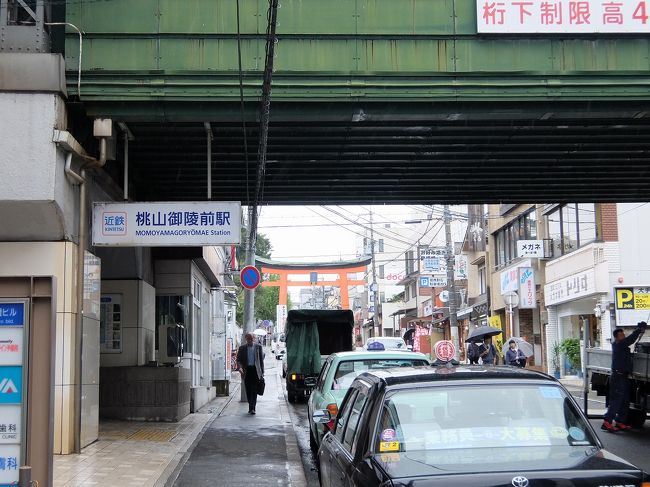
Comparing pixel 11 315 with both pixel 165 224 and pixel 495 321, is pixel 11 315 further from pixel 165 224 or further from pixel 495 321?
pixel 495 321

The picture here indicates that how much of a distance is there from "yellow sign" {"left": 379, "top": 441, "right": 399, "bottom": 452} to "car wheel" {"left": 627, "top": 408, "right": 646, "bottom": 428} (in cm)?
970

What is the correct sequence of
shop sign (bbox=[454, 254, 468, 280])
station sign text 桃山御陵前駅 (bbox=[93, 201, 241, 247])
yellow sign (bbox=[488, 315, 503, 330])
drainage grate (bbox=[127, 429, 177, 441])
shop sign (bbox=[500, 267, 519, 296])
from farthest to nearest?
shop sign (bbox=[454, 254, 468, 280]) → yellow sign (bbox=[488, 315, 503, 330]) → shop sign (bbox=[500, 267, 519, 296]) → drainage grate (bbox=[127, 429, 177, 441]) → station sign text 桃山御陵前駅 (bbox=[93, 201, 241, 247])

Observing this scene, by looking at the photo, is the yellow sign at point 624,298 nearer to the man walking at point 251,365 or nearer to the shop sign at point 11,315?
the man walking at point 251,365

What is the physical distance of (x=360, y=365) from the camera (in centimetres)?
1094

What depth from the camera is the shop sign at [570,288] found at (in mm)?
27469

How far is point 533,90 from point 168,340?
10.8 m

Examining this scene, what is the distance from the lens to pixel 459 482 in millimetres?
4059

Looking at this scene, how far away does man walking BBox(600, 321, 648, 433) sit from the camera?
12203 mm

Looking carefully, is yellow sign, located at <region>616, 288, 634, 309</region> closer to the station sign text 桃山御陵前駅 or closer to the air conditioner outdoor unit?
the air conditioner outdoor unit

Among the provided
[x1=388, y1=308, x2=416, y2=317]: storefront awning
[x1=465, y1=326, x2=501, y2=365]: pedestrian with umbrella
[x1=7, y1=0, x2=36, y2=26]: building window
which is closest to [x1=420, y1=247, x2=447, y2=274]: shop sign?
[x1=465, y1=326, x2=501, y2=365]: pedestrian with umbrella

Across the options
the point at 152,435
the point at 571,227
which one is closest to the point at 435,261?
the point at 571,227

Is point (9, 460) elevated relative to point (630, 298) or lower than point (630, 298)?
lower

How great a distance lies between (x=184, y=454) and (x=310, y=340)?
12.4 metres

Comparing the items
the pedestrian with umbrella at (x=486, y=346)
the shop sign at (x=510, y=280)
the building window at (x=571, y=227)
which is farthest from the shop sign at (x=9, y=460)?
the shop sign at (x=510, y=280)
